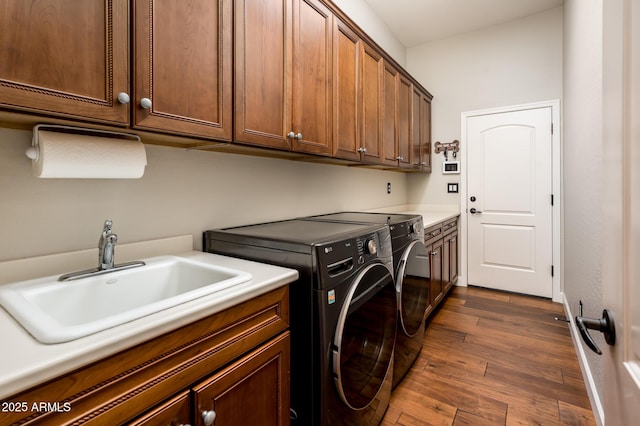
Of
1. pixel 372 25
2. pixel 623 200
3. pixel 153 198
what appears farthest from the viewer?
pixel 372 25

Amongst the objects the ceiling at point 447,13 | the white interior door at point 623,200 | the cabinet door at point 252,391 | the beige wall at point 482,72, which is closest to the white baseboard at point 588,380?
the white interior door at point 623,200

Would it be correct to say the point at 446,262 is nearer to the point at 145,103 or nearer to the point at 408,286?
the point at 408,286

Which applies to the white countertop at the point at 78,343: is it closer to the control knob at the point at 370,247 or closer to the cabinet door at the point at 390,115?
the control knob at the point at 370,247

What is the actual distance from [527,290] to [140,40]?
387 centimetres

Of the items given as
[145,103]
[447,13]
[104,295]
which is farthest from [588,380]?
Answer: [447,13]

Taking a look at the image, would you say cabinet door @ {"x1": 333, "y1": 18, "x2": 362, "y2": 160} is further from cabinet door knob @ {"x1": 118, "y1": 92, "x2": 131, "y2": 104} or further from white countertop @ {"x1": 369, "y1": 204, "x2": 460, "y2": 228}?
white countertop @ {"x1": 369, "y1": 204, "x2": 460, "y2": 228}

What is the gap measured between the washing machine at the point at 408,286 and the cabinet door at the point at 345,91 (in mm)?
488

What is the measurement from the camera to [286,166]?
2088mm

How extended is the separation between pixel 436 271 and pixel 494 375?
914 mm

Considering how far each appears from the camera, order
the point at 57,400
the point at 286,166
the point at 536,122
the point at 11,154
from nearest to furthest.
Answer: the point at 57,400 < the point at 11,154 < the point at 286,166 < the point at 536,122

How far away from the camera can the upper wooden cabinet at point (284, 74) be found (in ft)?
4.33

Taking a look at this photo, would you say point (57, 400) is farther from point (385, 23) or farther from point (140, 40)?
point (385, 23)

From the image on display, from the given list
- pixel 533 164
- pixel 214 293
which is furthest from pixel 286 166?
pixel 533 164

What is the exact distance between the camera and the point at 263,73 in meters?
1.40
